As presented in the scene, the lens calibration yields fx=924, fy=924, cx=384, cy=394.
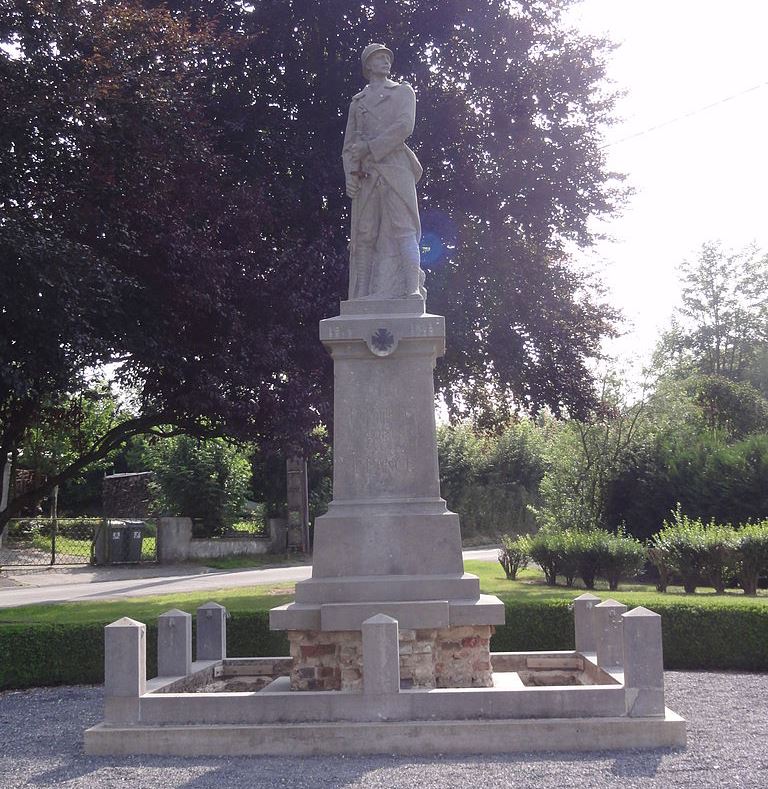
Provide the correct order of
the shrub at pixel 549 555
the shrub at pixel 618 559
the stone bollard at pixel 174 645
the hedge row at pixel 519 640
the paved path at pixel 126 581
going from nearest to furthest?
1. the stone bollard at pixel 174 645
2. the hedge row at pixel 519 640
3. the shrub at pixel 618 559
4. the paved path at pixel 126 581
5. the shrub at pixel 549 555

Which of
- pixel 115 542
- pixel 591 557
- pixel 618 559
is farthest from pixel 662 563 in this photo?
pixel 115 542

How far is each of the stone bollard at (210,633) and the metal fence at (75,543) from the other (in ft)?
67.4

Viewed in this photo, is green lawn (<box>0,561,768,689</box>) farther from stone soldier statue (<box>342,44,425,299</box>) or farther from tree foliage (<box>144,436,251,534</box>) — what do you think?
tree foliage (<box>144,436,251,534</box>)

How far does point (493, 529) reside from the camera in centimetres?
4000

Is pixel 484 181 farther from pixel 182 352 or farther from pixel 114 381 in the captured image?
pixel 114 381

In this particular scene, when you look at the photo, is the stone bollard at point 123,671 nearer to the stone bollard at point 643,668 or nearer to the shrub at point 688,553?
the stone bollard at point 643,668

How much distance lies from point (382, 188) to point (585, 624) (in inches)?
190

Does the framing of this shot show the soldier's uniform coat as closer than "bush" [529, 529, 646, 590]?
Yes

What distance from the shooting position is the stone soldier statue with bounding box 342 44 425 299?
9164 millimetres

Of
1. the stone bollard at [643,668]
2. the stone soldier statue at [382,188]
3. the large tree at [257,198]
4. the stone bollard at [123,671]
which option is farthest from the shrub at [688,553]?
the stone bollard at [123,671]

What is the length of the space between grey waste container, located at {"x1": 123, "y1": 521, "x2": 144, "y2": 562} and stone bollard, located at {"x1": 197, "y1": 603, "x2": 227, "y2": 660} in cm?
2052

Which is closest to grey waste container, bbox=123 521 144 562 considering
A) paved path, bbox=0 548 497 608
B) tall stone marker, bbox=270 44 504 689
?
paved path, bbox=0 548 497 608

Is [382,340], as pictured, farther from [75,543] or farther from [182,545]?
[75,543]

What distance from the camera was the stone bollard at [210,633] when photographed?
9.57 m
